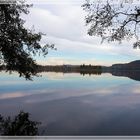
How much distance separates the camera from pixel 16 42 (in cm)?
2564

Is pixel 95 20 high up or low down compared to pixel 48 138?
up

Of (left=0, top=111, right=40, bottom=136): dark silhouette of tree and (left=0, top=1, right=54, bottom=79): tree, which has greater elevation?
(left=0, top=1, right=54, bottom=79): tree

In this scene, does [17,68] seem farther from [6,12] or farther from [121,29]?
[121,29]

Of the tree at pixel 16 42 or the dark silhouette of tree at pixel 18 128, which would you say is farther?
the tree at pixel 16 42

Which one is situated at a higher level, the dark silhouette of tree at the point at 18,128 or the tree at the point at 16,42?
the tree at the point at 16,42

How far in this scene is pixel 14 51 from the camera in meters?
Result: 25.6

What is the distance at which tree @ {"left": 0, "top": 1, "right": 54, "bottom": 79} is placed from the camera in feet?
81.0

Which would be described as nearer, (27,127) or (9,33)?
(27,127)

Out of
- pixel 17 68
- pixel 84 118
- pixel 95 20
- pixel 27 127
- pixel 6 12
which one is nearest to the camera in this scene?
pixel 27 127

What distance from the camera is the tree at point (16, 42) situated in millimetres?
24688

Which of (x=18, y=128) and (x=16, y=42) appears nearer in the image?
(x=18, y=128)

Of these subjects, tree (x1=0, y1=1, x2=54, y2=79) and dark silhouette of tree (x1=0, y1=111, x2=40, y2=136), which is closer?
dark silhouette of tree (x1=0, y1=111, x2=40, y2=136)

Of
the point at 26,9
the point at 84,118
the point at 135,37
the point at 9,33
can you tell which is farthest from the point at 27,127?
the point at 26,9

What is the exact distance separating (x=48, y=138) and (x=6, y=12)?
1254 cm
